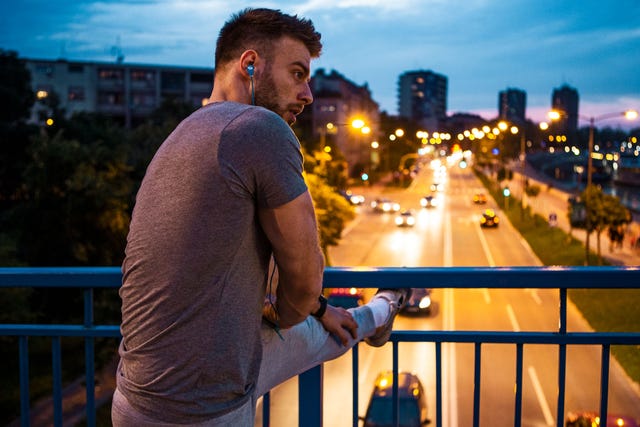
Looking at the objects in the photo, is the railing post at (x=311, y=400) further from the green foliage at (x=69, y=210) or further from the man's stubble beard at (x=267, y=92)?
the green foliage at (x=69, y=210)

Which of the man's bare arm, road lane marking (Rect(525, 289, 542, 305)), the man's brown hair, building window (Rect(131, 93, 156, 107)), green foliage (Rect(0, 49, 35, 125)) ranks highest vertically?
building window (Rect(131, 93, 156, 107))

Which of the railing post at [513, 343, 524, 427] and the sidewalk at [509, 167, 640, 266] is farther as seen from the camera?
the sidewalk at [509, 167, 640, 266]

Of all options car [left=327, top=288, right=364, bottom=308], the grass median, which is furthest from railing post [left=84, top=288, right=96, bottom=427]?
car [left=327, top=288, right=364, bottom=308]

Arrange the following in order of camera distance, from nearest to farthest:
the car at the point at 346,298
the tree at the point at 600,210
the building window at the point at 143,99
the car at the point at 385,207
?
the car at the point at 346,298, the tree at the point at 600,210, the car at the point at 385,207, the building window at the point at 143,99

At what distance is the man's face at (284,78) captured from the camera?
2.11 metres

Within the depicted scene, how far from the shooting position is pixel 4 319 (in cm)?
1302

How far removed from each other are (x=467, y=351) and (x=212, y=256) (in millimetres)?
17857

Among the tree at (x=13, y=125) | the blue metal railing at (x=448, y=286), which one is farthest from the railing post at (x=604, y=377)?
the tree at (x=13, y=125)

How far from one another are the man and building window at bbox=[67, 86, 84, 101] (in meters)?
81.0

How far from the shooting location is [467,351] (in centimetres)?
1888

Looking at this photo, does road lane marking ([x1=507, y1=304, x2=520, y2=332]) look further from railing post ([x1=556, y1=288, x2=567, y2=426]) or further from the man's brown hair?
the man's brown hair

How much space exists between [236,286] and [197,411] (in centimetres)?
36

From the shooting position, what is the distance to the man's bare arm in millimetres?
1931

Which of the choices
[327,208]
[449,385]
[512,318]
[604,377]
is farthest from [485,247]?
[604,377]
